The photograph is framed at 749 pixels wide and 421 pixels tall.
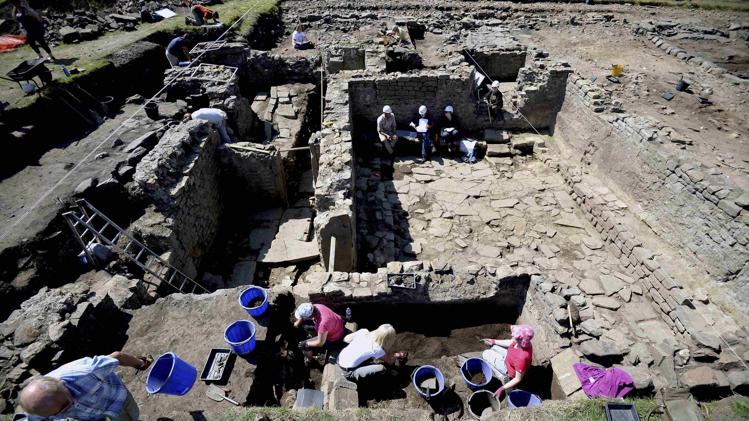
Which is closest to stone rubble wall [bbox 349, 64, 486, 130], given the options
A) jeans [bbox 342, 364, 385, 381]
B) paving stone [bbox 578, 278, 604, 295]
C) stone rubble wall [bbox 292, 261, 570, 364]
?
paving stone [bbox 578, 278, 604, 295]

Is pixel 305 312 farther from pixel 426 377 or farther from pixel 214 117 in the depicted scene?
pixel 214 117

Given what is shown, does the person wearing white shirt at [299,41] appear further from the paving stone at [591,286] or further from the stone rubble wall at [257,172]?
the paving stone at [591,286]

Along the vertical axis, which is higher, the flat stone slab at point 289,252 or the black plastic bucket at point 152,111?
the black plastic bucket at point 152,111

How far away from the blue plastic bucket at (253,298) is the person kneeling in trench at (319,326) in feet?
1.57

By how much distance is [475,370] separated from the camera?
529 cm

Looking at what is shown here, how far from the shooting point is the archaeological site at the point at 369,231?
452cm

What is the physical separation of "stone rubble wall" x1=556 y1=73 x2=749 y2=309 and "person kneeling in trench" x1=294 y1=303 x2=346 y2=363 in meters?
6.82

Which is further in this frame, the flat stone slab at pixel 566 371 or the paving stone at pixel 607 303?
the paving stone at pixel 607 303

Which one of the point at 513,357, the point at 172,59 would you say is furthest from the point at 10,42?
the point at 513,357

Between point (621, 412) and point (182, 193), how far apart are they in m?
7.44

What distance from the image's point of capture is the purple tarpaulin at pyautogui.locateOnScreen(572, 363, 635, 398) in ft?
14.7

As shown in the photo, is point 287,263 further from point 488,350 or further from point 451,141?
point 451,141

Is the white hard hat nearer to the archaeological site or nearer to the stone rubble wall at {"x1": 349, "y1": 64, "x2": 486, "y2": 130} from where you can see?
the archaeological site

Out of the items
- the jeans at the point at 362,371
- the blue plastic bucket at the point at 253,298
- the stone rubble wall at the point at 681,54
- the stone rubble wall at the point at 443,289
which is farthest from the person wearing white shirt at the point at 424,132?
the stone rubble wall at the point at 681,54
